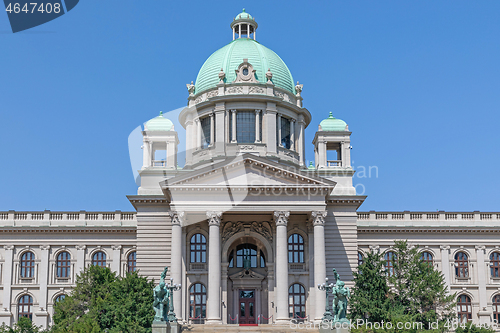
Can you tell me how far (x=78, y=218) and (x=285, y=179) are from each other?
72.0 feet

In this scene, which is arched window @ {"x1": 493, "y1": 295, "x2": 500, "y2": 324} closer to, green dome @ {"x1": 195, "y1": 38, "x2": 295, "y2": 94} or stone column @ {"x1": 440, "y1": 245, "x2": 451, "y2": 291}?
stone column @ {"x1": 440, "y1": 245, "x2": 451, "y2": 291}

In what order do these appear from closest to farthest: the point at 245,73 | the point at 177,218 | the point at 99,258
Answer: the point at 177,218
the point at 99,258
the point at 245,73

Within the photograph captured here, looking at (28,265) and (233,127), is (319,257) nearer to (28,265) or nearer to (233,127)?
(233,127)

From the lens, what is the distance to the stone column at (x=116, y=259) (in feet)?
200

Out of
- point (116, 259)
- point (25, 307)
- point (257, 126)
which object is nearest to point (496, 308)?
point (257, 126)

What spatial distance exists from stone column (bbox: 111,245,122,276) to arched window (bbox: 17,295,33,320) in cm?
805

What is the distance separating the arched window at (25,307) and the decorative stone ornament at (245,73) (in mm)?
28493

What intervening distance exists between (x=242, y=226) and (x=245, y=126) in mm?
11852

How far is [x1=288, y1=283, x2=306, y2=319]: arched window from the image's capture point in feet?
176

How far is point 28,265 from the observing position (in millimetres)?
60562

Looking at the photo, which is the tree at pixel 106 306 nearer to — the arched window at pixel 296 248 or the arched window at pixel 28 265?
the arched window at pixel 28 265

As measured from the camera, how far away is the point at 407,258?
54.8 metres

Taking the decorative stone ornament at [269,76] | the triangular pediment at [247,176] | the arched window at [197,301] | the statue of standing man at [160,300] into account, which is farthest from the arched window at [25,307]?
the decorative stone ornament at [269,76]

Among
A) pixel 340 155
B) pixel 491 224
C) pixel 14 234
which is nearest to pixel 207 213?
pixel 340 155
